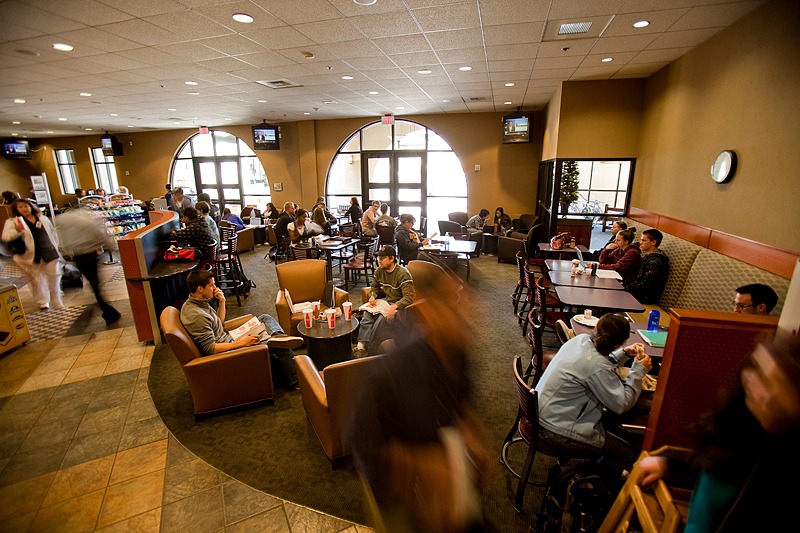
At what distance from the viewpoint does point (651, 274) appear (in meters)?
4.54

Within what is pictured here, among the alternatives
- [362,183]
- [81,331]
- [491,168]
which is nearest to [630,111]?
[491,168]

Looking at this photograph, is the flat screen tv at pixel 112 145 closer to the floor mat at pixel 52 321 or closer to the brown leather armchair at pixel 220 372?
the floor mat at pixel 52 321

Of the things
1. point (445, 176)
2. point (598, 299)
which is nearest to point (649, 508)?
point (598, 299)

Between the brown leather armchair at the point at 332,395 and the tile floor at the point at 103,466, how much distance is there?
45 centimetres

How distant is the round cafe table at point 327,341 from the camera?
370cm

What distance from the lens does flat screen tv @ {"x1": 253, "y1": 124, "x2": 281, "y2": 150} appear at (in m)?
11.1

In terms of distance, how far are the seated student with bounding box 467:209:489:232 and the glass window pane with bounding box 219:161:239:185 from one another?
9.13 m

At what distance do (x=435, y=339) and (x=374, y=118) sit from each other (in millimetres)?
10760

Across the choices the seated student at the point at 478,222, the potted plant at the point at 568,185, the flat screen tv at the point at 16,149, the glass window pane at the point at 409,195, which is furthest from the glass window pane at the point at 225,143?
the potted plant at the point at 568,185

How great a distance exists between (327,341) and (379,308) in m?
0.66

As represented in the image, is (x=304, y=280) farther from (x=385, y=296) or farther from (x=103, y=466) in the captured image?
(x=103, y=466)

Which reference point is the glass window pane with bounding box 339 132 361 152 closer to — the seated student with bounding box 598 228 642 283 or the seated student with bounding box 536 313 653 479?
the seated student with bounding box 598 228 642 283

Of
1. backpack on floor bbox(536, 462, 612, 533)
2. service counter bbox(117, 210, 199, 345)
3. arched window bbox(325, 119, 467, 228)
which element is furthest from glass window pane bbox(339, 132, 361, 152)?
backpack on floor bbox(536, 462, 612, 533)

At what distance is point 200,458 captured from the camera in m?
2.84
